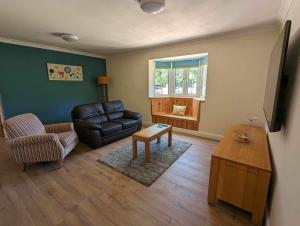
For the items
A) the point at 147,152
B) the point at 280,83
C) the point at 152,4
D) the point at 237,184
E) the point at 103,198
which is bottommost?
the point at 103,198

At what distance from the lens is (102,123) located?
11.8ft

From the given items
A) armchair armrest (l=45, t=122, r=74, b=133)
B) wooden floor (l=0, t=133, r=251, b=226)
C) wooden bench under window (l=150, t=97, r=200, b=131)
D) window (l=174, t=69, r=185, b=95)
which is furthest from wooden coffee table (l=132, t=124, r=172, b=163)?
window (l=174, t=69, r=185, b=95)

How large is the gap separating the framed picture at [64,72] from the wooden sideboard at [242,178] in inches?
184

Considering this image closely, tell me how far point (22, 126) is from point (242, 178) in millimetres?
3170

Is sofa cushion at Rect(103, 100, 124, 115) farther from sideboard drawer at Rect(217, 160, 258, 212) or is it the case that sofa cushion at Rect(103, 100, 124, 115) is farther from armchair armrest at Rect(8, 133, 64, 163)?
sideboard drawer at Rect(217, 160, 258, 212)

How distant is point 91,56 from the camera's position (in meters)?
5.16

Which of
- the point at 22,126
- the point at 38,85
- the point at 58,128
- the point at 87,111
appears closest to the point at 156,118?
the point at 87,111

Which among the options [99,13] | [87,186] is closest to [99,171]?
[87,186]

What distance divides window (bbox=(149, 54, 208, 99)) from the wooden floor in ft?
8.49

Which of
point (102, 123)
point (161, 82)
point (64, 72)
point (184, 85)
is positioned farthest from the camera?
point (161, 82)

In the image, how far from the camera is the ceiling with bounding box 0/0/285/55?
1928mm

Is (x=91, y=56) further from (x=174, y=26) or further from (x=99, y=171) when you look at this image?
(x=99, y=171)

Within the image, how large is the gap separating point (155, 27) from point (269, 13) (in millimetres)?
1776

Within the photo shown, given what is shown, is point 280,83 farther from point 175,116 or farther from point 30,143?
point 175,116
